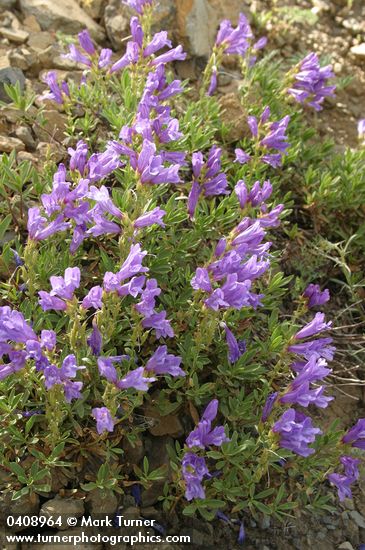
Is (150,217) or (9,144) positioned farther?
(9,144)

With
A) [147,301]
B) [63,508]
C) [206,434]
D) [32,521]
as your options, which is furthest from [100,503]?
[147,301]

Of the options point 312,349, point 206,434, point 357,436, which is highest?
point 312,349

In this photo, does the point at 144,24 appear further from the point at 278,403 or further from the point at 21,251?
the point at 278,403

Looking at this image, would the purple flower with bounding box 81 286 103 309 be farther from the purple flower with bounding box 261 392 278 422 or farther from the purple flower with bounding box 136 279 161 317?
the purple flower with bounding box 261 392 278 422

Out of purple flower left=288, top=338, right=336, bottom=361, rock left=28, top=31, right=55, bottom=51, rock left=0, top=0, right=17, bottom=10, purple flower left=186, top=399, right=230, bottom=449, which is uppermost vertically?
rock left=0, top=0, right=17, bottom=10

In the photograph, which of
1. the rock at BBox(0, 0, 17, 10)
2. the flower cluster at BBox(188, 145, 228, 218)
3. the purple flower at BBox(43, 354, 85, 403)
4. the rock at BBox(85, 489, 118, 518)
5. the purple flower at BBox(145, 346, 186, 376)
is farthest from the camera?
the rock at BBox(0, 0, 17, 10)

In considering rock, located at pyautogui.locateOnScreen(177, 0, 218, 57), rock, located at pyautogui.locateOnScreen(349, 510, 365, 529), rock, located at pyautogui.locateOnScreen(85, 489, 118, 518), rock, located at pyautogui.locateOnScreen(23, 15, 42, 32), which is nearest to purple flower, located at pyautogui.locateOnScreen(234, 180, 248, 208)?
rock, located at pyautogui.locateOnScreen(85, 489, 118, 518)

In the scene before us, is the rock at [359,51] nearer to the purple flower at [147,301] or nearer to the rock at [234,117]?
the rock at [234,117]

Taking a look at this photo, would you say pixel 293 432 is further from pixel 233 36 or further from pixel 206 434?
pixel 233 36
